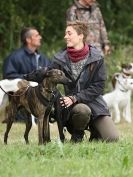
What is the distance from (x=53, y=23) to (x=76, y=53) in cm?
941

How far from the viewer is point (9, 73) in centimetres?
1198

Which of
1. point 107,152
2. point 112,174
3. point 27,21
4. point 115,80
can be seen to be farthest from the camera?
point 27,21

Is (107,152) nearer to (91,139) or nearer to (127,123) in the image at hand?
(91,139)

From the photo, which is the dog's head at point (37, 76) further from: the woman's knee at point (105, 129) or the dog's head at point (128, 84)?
the dog's head at point (128, 84)

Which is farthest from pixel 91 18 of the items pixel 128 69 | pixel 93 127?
pixel 93 127

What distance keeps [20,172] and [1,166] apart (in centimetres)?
36

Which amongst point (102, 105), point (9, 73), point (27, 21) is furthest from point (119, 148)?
point (27, 21)

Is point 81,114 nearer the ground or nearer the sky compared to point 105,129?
nearer the sky

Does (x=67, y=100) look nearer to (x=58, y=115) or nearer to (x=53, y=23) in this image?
(x=58, y=115)

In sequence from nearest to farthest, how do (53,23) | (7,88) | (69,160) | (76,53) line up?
(69,160), (76,53), (7,88), (53,23)

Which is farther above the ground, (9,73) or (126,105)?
(9,73)

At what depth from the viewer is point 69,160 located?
697 cm

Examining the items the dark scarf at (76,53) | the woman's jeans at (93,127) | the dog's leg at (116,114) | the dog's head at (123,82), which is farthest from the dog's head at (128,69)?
the dark scarf at (76,53)

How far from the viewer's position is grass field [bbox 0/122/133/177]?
6.44m
